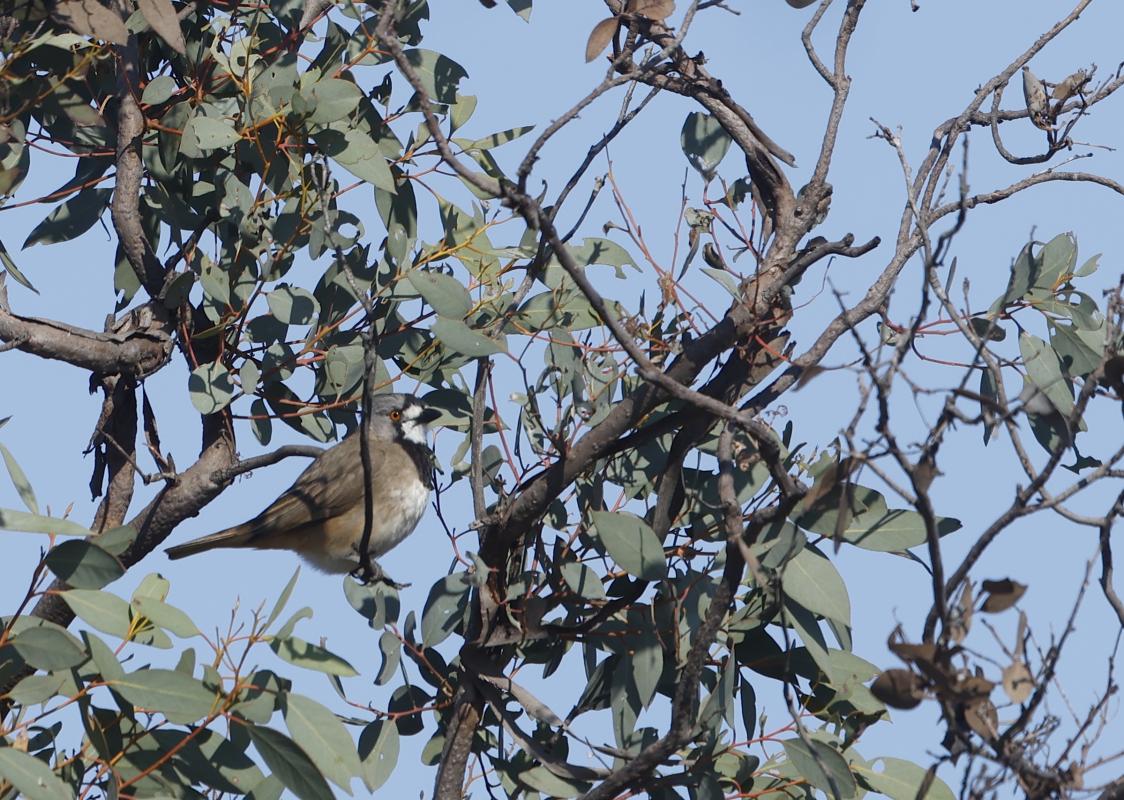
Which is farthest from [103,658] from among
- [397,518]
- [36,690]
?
[397,518]

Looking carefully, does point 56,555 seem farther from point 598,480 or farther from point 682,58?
point 682,58

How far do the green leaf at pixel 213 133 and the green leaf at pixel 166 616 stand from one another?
1359 mm

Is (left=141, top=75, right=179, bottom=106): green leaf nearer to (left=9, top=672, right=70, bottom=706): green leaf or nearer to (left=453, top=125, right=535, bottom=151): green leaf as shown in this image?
(left=453, top=125, right=535, bottom=151): green leaf

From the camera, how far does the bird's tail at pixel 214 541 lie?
251 inches

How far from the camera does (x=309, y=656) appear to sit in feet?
11.8

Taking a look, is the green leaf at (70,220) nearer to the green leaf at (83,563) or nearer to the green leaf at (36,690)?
the green leaf at (83,563)

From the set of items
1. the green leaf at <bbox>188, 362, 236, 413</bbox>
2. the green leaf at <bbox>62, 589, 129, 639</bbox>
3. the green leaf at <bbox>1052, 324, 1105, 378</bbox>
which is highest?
the green leaf at <bbox>1052, 324, 1105, 378</bbox>

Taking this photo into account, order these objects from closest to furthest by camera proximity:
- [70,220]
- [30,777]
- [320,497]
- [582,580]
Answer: [30,777] < [582,580] < [70,220] < [320,497]

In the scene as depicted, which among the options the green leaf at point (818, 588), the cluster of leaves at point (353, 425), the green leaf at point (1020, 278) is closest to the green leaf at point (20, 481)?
the cluster of leaves at point (353, 425)

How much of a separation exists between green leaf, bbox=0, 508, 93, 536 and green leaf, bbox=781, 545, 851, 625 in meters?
1.74

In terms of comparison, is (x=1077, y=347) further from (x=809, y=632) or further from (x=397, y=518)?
(x=397, y=518)

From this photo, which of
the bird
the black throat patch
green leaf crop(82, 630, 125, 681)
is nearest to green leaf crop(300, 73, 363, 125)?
green leaf crop(82, 630, 125, 681)

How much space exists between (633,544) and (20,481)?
1.55 meters

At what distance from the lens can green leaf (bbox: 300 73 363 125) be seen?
4184 mm
